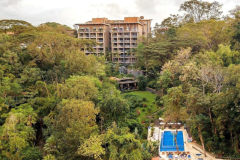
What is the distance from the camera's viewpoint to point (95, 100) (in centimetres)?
1627

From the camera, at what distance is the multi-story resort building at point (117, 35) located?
40.2 metres

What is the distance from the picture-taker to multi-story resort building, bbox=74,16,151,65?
4019cm

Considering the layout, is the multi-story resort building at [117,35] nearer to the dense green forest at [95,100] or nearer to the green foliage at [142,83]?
the green foliage at [142,83]

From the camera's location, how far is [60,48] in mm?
23594

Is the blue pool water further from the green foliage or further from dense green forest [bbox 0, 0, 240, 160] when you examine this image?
the green foliage

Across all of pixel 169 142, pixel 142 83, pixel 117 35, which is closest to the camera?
pixel 169 142

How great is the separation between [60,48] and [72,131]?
1409 cm

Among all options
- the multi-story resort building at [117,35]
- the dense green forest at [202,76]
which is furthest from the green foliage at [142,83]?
the multi-story resort building at [117,35]

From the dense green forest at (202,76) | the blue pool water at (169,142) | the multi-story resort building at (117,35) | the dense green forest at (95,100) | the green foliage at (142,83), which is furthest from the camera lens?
the multi-story resort building at (117,35)

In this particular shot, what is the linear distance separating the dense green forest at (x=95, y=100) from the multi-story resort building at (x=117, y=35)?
9.87 meters

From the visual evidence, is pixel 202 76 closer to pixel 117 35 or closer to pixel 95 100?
pixel 95 100

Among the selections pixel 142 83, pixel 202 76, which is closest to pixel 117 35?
pixel 142 83

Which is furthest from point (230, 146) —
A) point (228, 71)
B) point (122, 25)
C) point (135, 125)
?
point (122, 25)

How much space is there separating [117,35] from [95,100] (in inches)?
1021
